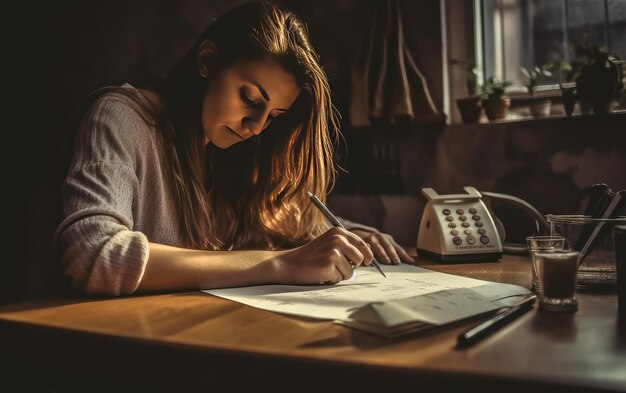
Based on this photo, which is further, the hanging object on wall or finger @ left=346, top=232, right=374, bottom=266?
the hanging object on wall

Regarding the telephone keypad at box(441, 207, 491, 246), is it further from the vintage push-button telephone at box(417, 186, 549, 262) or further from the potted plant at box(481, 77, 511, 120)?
the potted plant at box(481, 77, 511, 120)

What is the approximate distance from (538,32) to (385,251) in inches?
41.6

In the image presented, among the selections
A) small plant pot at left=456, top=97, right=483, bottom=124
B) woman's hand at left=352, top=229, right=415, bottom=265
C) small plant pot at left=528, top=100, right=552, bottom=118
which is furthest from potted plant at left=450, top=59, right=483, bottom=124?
woman's hand at left=352, top=229, right=415, bottom=265

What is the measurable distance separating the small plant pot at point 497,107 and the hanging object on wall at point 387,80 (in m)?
0.14

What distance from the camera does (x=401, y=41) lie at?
183cm

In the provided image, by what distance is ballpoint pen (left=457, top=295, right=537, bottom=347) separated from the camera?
2.15 feet

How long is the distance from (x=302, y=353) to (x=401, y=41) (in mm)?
1391

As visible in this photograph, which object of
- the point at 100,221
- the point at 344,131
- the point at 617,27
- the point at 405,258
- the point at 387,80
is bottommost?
the point at 405,258

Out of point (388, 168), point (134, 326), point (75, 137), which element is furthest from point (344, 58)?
point (134, 326)

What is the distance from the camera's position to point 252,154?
163 centimetres

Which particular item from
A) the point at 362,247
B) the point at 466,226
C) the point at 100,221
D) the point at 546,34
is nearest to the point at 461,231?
the point at 466,226

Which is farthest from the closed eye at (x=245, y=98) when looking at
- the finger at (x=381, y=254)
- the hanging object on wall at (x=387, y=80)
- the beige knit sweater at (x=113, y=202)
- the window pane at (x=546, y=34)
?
the window pane at (x=546, y=34)

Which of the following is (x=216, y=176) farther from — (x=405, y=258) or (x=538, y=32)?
(x=538, y=32)

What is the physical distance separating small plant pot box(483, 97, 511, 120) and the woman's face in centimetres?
66
